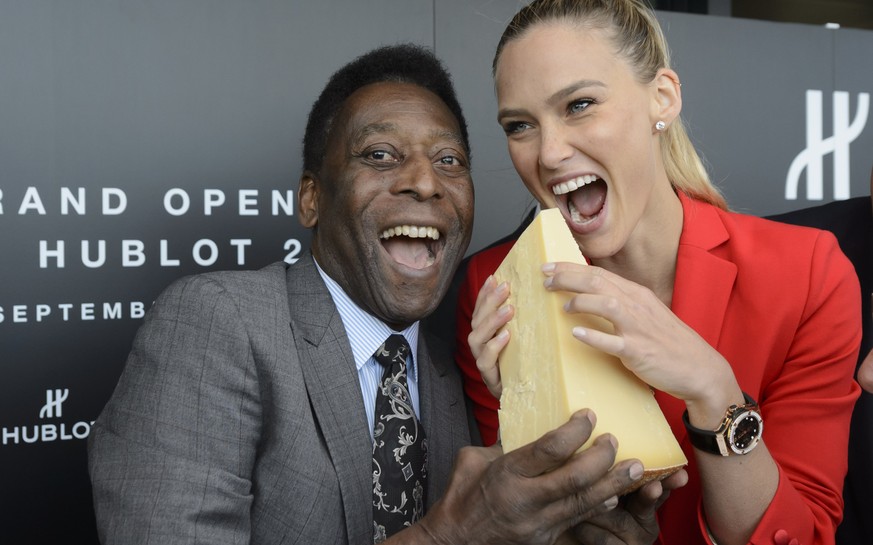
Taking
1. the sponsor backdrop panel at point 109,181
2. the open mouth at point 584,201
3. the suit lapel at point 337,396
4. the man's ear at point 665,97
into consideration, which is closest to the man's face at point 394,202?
the suit lapel at point 337,396

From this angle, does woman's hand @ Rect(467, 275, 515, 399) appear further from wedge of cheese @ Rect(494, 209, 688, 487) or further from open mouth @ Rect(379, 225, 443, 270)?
open mouth @ Rect(379, 225, 443, 270)

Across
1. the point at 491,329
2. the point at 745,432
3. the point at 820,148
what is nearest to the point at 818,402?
the point at 745,432

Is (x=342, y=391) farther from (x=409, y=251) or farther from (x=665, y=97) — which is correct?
(x=665, y=97)

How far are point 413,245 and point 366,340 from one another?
0.27 m

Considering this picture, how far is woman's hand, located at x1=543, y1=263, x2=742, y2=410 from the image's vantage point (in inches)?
57.1

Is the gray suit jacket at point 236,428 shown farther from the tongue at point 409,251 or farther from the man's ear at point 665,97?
the man's ear at point 665,97

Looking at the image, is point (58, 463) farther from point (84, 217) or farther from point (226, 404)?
point (226, 404)

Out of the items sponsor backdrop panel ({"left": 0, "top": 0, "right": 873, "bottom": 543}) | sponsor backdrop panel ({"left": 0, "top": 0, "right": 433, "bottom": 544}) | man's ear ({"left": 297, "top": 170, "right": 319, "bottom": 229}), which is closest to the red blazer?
man's ear ({"left": 297, "top": 170, "right": 319, "bottom": 229})

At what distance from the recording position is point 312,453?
1.84m

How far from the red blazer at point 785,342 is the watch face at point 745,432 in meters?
0.20

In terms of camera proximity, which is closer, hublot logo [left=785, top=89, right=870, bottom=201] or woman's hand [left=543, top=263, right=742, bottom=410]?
woman's hand [left=543, top=263, right=742, bottom=410]

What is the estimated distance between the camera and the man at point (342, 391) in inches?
62.3

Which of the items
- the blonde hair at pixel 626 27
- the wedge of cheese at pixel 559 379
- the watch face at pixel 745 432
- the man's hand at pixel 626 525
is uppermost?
the blonde hair at pixel 626 27

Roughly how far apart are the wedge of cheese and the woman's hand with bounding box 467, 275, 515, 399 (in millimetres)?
20
